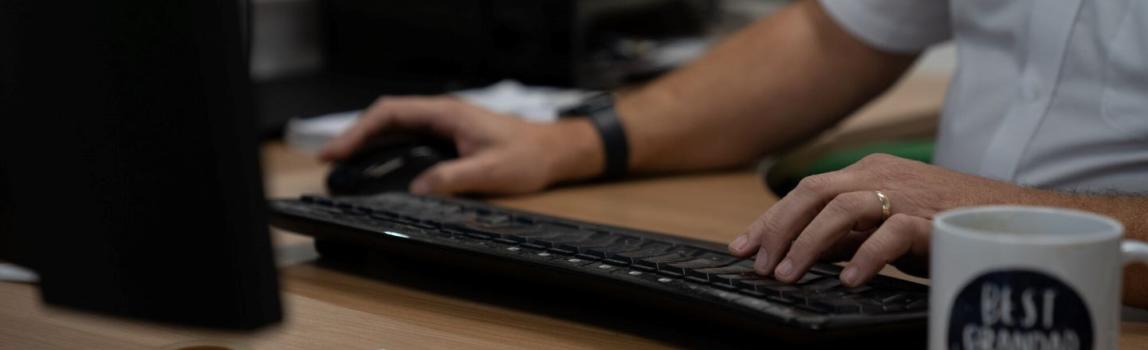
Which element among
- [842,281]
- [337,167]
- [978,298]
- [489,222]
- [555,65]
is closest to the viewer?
[978,298]

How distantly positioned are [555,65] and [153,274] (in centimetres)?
113

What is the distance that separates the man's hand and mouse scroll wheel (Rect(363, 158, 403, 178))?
465 millimetres

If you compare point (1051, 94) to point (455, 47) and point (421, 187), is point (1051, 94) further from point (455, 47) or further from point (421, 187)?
point (455, 47)

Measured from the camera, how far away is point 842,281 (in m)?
0.72

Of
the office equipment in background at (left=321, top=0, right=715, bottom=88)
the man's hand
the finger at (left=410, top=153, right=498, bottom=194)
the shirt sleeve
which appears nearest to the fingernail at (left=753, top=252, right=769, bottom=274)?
the man's hand

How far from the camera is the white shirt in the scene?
1003 millimetres

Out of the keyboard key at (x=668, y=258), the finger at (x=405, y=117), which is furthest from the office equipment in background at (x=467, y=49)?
the keyboard key at (x=668, y=258)

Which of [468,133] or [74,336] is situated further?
[468,133]

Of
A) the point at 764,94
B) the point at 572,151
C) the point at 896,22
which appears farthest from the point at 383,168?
the point at 896,22

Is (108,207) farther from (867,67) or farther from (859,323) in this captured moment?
(867,67)

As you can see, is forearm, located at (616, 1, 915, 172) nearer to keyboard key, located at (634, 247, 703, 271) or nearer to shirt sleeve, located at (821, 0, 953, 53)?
shirt sleeve, located at (821, 0, 953, 53)

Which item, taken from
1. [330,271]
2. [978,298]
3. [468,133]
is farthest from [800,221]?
[468,133]

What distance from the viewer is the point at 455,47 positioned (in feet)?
5.84

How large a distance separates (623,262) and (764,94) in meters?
0.57
